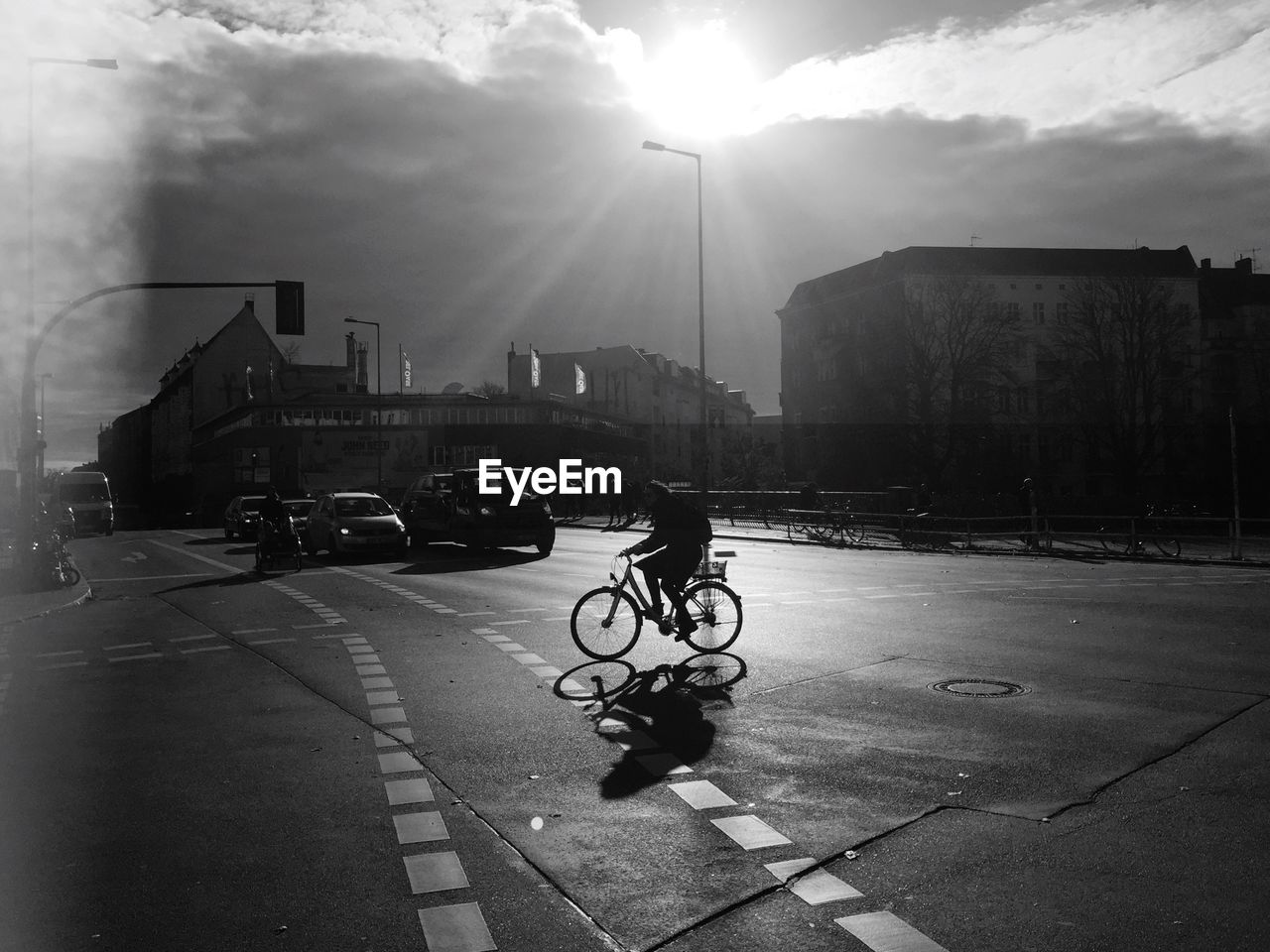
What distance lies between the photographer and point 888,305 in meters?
74.8

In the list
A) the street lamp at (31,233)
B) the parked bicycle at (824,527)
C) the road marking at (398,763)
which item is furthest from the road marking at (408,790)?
the parked bicycle at (824,527)

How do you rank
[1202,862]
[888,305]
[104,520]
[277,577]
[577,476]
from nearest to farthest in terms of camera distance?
1. [1202,862]
2. [277,577]
3. [104,520]
4. [577,476]
5. [888,305]

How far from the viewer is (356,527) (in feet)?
89.2

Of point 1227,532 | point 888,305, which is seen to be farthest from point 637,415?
point 1227,532

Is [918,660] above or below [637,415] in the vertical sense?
below

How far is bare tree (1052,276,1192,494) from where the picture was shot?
55.5m

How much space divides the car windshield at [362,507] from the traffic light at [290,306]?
5928 mm

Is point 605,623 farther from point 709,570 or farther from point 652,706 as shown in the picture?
point 652,706

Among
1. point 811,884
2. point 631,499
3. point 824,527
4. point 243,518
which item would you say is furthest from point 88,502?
point 811,884

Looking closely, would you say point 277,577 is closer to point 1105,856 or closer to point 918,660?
point 918,660

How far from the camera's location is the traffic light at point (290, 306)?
75.7 feet

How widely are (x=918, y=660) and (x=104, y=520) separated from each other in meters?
48.4

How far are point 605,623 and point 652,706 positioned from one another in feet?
7.94

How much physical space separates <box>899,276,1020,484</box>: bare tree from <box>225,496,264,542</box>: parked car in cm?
2906
